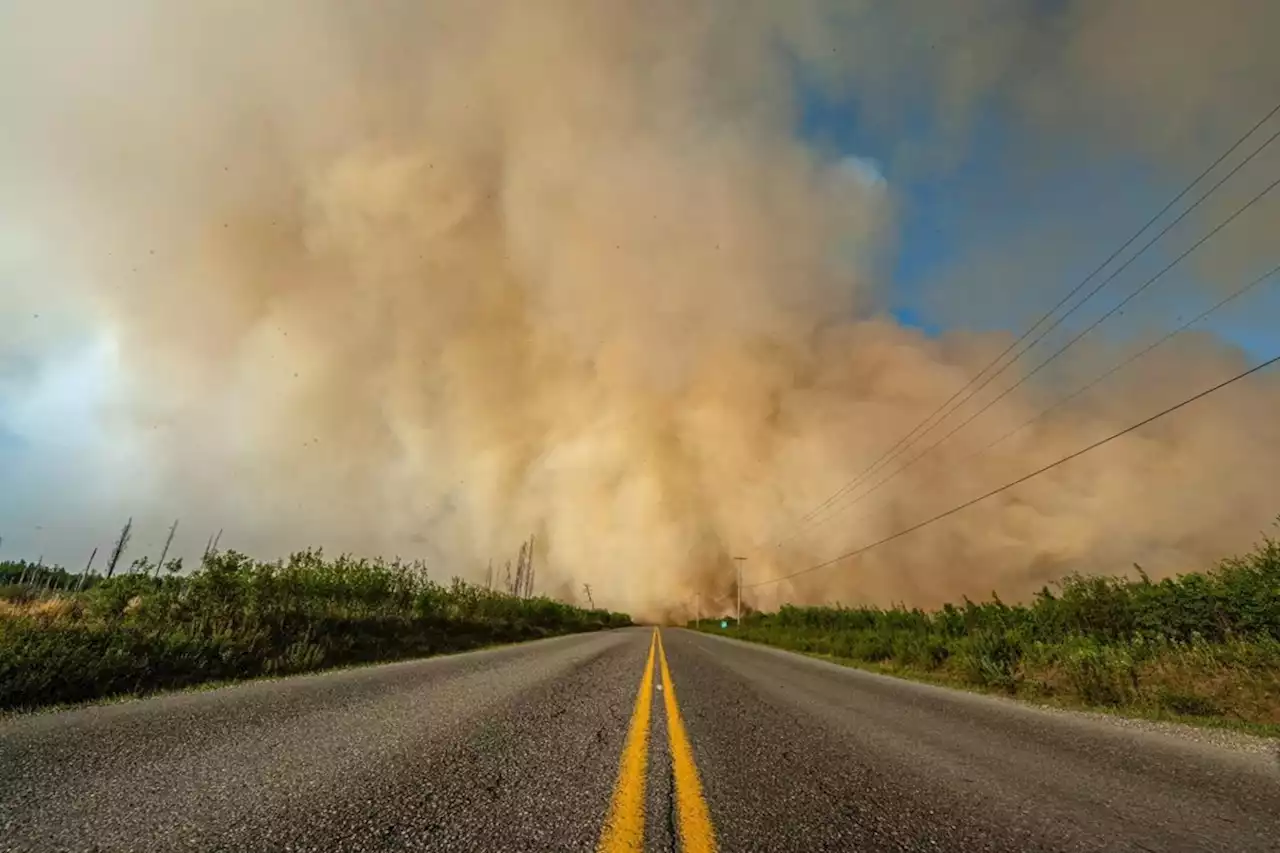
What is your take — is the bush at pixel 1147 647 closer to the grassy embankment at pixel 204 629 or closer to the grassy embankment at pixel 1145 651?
the grassy embankment at pixel 1145 651

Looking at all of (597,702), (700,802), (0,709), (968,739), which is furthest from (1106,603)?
(0,709)

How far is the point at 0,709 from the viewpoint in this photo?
4602 mm

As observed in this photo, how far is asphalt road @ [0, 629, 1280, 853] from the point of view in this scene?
217 cm

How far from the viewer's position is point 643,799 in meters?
2.62

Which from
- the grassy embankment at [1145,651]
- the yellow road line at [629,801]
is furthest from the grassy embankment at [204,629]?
the grassy embankment at [1145,651]

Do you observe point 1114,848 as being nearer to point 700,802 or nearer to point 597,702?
point 700,802

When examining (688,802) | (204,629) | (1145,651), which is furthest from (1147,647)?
(204,629)

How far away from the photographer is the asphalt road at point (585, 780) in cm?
217

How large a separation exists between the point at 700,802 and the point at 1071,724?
A: 6.51 metres

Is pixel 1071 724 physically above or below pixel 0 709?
below

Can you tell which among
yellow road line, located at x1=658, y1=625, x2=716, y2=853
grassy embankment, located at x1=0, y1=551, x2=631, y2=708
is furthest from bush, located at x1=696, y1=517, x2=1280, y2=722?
grassy embankment, located at x1=0, y1=551, x2=631, y2=708

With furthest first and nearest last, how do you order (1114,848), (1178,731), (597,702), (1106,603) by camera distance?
(1106,603)
(1178,731)
(597,702)
(1114,848)

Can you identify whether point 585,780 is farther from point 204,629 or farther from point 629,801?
point 204,629

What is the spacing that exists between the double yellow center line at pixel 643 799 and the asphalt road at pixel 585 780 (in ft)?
0.05
